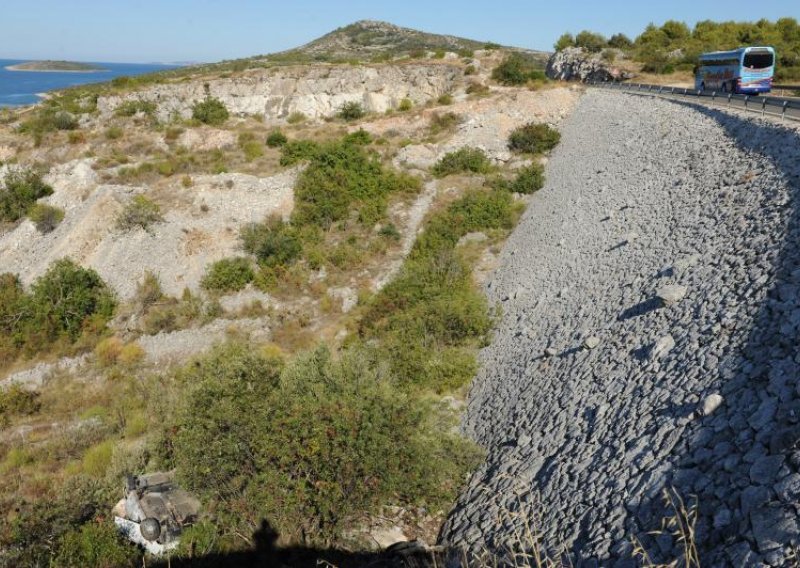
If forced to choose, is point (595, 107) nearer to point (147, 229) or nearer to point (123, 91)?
point (147, 229)

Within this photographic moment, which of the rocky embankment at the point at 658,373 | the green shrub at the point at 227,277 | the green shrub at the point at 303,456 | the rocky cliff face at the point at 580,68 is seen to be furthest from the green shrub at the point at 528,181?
the rocky cliff face at the point at 580,68

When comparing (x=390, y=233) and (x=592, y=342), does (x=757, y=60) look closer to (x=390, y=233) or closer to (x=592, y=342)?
(x=390, y=233)

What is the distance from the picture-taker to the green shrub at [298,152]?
31281mm

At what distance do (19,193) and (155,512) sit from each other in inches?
1036

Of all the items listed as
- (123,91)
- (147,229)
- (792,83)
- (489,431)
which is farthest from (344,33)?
(489,431)

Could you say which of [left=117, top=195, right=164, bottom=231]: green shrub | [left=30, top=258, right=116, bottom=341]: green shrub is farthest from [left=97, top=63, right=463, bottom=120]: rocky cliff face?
[left=30, top=258, right=116, bottom=341]: green shrub

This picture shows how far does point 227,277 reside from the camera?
2180cm

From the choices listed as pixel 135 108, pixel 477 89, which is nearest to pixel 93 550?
pixel 135 108

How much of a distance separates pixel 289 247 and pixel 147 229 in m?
7.36

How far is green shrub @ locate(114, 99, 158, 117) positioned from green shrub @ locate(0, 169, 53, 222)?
1545 cm

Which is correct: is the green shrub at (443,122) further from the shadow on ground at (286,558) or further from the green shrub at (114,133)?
the shadow on ground at (286,558)

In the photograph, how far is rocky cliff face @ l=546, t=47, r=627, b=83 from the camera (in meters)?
52.1

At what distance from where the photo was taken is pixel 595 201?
65.4 feet

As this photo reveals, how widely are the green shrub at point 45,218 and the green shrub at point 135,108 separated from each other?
63.5 feet
